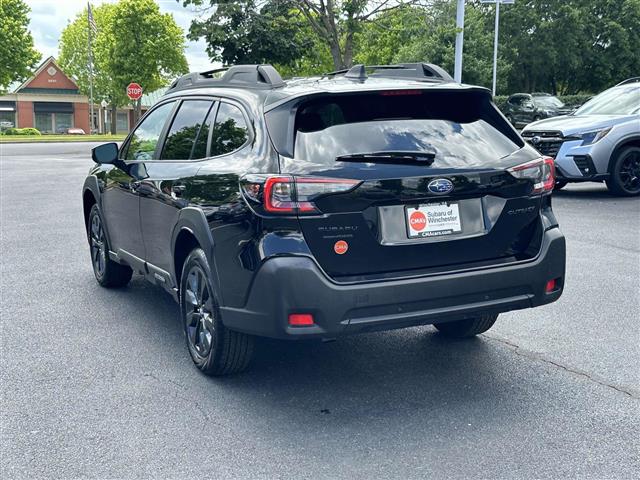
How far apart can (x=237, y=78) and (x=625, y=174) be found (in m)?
9.55

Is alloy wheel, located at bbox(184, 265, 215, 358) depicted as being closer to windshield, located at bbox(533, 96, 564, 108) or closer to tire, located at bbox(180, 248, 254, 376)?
tire, located at bbox(180, 248, 254, 376)

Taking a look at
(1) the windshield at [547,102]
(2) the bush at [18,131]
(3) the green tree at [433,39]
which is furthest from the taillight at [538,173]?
(2) the bush at [18,131]

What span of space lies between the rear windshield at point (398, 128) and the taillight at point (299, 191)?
0.14m

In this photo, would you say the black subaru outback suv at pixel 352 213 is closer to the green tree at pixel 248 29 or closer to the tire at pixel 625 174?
the tire at pixel 625 174

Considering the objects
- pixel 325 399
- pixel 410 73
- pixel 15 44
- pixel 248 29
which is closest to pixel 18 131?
pixel 15 44

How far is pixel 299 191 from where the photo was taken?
378 centimetres

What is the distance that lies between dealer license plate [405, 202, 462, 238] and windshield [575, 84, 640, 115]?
10120 millimetres

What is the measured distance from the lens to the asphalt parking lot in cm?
347

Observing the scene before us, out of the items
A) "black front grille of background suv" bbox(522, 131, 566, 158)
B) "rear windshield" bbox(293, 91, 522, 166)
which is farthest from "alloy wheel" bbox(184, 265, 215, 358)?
"black front grille of background suv" bbox(522, 131, 566, 158)

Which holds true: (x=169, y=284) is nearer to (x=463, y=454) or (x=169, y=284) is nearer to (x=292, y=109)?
(x=292, y=109)

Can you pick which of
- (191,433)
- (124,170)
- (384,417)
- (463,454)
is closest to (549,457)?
(463,454)

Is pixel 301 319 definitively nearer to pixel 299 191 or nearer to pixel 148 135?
pixel 299 191

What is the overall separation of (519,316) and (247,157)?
2776mm

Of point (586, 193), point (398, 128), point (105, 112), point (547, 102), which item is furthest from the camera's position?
point (105, 112)
